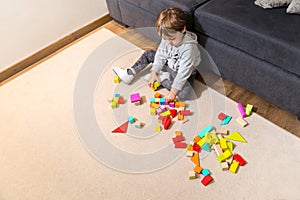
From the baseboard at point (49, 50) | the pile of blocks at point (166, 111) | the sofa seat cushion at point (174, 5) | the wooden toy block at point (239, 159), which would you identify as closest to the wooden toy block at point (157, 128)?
the pile of blocks at point (166, 111)

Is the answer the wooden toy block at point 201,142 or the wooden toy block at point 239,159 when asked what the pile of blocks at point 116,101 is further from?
the wooden toy block at point 239,159

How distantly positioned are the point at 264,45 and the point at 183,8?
531 mm

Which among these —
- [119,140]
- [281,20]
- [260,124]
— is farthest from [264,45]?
[119,140]

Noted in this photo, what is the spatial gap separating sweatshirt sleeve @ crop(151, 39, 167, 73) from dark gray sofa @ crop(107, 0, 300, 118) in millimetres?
210

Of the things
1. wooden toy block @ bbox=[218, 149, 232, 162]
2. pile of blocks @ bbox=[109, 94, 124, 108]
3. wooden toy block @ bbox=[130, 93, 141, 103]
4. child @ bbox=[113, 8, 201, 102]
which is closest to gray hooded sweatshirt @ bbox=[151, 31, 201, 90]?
child @ bbox=[113, 8, 201, 102]

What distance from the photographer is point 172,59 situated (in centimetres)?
175

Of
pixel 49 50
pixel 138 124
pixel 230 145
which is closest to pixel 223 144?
pixel 230 145

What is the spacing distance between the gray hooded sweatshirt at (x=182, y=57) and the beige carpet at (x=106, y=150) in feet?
0.54

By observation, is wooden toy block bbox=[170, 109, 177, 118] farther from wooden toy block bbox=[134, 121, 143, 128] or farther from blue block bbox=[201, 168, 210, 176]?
blue block bbox=[201, 168, 210, 176]

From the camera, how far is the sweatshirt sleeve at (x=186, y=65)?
1.65 meters

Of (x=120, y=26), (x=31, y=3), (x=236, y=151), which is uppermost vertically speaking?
(x=31, y=3)

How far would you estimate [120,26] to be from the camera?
93.0 inches

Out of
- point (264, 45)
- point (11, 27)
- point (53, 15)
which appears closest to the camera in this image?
point (264, 45)

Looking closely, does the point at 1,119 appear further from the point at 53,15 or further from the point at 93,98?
the point at 53,15
